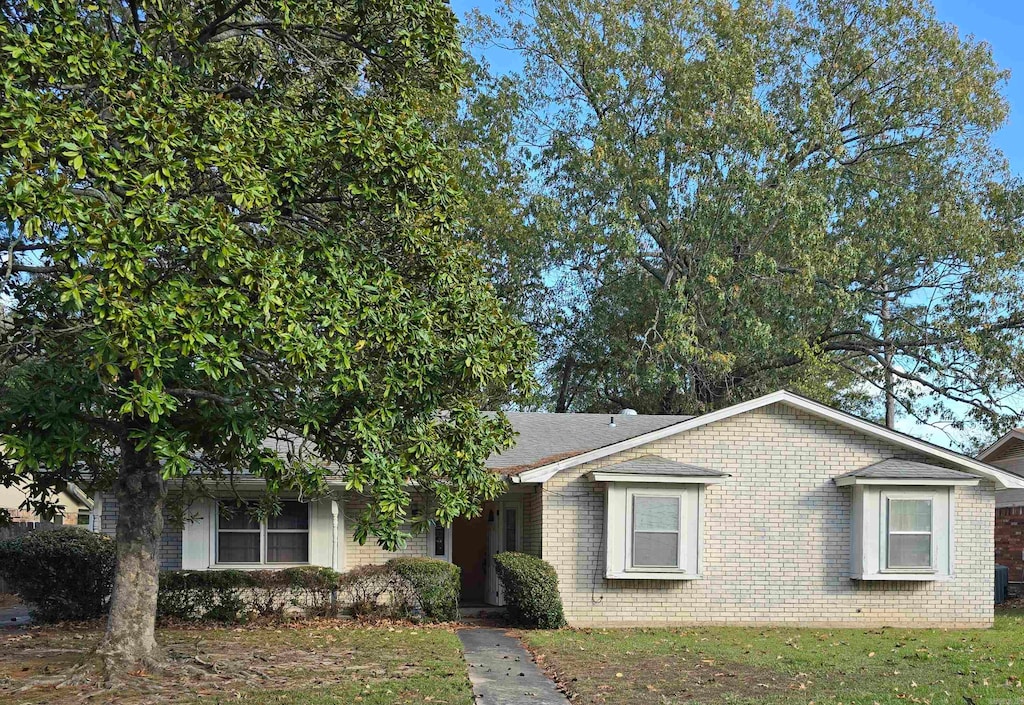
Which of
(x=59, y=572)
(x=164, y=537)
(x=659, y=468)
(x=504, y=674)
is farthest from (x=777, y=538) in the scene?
(x=59, y=572)

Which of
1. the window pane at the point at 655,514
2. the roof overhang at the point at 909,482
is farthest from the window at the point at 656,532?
the roof overhang at the point at 909,482

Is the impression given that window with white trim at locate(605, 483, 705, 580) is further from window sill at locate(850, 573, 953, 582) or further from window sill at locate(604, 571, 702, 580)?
window sill at locate(850, 573, 953, 582)

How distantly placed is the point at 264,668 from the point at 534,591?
5.37m

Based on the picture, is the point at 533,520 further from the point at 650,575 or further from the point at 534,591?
the point at 650,575

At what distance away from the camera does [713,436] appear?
18516 mm

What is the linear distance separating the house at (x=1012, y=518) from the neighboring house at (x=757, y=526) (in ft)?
23.3

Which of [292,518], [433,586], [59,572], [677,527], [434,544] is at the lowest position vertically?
[433,586]

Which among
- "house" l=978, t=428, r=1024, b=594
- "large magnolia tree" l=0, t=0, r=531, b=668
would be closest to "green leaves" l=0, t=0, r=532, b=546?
"large magnolia tree" l=0, t=0, r=531, b=668

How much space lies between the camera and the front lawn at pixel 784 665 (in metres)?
11.1

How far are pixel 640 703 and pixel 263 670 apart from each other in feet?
15.7

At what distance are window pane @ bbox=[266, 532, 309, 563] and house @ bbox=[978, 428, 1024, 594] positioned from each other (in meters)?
16.4

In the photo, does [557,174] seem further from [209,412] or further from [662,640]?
[209,412]

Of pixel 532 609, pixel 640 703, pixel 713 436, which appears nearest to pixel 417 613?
pixel 532 609

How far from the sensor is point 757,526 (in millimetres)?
18359
